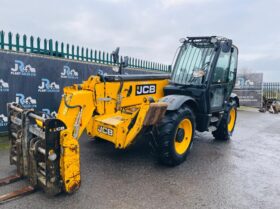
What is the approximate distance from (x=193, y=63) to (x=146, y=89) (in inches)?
46.8

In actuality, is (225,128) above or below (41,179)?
above

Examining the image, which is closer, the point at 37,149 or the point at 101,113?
the point at 37,149

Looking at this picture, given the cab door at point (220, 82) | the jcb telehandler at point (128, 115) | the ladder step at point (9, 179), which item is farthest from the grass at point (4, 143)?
the cab door at point (220, 82)

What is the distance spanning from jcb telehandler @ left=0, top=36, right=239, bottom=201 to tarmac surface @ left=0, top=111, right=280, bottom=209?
239 mm

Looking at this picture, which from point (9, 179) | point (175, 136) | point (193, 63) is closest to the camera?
point (9, 179)

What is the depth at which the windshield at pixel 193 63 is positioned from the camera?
5.32 meters

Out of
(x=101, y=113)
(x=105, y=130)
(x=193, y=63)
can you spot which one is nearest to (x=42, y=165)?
(x=105, y=130)

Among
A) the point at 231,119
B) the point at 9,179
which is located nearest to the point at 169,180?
the point at 9,179

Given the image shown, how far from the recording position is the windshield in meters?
5.32

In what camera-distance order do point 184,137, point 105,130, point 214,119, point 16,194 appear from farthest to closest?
1. point 214,119
2. point 184,137
3. point 105,130
4. point 16,194

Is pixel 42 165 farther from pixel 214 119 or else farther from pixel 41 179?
pixel 214 119

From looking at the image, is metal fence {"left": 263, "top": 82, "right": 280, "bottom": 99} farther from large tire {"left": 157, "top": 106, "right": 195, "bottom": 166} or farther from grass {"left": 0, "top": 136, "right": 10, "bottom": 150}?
grass {"left": 0, "top": 136, "right": 10, "bottom": 150}

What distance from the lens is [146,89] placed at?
208 inches

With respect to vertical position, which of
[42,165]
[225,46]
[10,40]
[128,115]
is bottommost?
[42,165]
